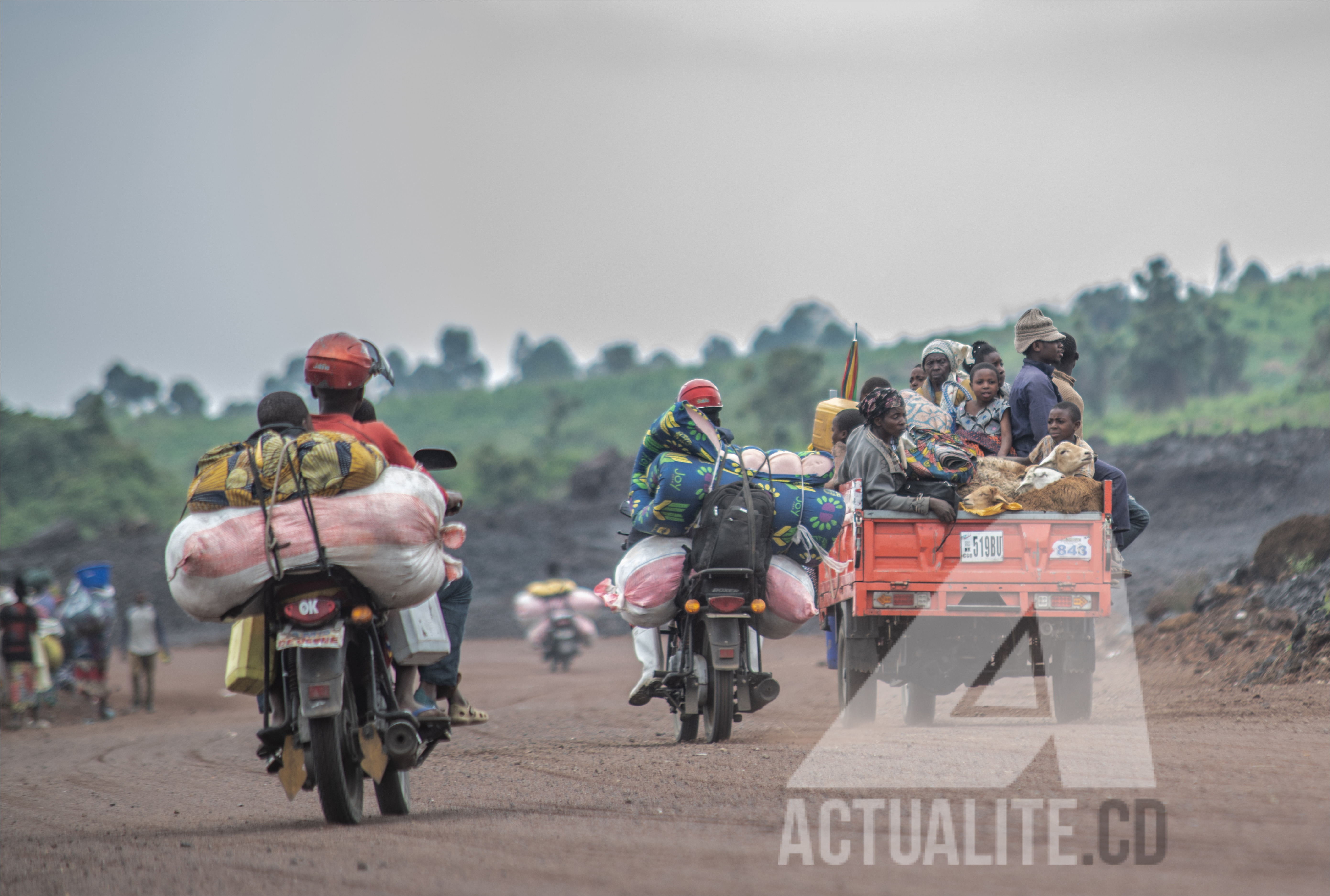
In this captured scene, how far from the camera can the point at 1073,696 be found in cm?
1023

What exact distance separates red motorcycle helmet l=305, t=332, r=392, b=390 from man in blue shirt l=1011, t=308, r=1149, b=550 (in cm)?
530

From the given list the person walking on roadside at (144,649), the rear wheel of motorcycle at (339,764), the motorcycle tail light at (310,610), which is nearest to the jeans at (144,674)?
the person walking on roadside at (144,649)

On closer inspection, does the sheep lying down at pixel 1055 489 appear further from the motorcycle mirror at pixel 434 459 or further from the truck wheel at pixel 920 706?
the motorcycle mirror at pixel 434 459

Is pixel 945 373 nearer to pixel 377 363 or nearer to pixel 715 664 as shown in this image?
pixel 715 664

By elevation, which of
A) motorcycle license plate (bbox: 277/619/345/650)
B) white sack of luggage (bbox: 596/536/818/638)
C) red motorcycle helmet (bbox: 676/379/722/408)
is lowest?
white sack of luggage (bbox: 596/536/818/638)

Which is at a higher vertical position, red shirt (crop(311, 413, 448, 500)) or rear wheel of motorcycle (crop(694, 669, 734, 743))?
red shirt (crop(311, 413, 448, 500))

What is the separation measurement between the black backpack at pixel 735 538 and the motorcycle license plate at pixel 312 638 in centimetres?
349

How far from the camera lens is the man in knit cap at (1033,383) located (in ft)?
34.8

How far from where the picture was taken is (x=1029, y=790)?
20.6 ft

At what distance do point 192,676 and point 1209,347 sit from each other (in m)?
40.1

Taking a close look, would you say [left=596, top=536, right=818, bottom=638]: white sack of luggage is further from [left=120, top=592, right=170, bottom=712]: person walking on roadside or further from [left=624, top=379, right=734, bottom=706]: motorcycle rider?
[left=120, top=592, right=170, bottom=712]: person walking on roadside

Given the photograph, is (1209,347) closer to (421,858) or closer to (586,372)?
(421,858)

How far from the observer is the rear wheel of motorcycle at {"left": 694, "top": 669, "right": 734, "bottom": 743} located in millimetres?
9203

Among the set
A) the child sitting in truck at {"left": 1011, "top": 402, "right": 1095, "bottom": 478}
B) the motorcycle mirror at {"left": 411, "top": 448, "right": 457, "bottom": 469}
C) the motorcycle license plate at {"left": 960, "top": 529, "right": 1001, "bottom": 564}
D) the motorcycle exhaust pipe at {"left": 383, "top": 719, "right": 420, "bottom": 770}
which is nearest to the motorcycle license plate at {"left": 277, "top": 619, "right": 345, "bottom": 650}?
the motorcycle exhaust pipe at {"left": 383, "top": 719, "right": 420, "bottom": 770}
